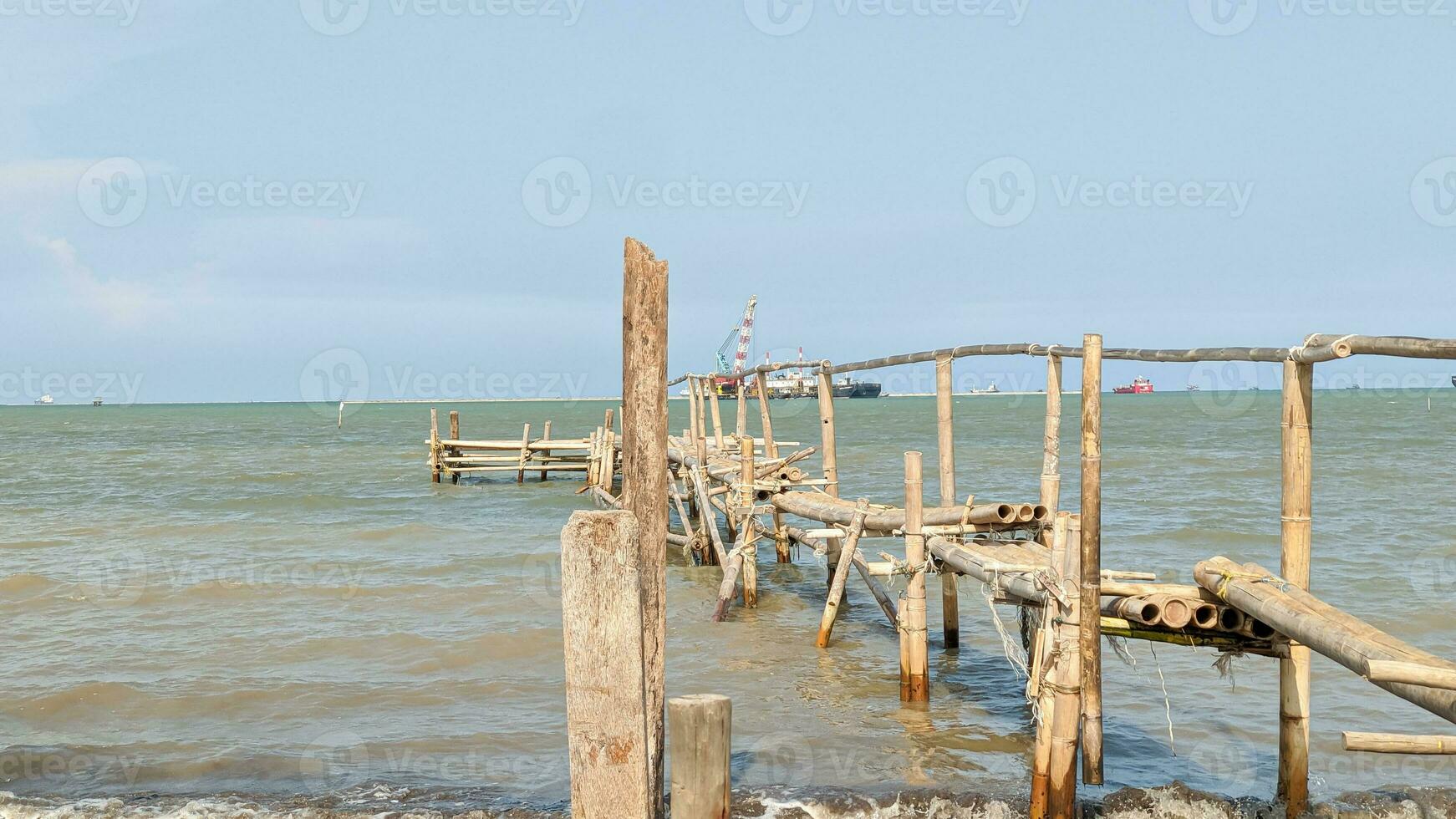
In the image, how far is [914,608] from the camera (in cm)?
812

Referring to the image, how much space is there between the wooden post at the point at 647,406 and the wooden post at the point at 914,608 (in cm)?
346

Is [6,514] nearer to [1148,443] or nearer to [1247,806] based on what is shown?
[1247,806]

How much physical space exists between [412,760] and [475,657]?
9.92 ft

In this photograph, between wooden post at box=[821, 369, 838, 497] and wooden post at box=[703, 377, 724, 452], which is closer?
wooden post at box=[821, 369, 838, 497]

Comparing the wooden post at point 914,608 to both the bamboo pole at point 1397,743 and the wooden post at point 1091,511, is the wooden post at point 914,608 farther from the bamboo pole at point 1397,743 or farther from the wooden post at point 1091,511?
the bamboo pole at point 1397,743

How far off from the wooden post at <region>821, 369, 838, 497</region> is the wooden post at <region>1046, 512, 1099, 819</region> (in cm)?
601

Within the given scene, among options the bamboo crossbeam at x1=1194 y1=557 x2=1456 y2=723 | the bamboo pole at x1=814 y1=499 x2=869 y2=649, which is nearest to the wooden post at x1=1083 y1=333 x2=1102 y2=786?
the bamboo crossbeam at x1=1194 y1=557 x2=1456 y2=723

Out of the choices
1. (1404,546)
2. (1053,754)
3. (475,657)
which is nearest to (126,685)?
(475,657)

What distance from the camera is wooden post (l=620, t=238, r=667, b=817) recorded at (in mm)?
4688

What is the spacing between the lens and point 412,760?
7.67 meters

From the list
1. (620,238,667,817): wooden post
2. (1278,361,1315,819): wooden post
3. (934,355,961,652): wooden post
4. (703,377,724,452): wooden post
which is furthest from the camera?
(703,377,724,452): wooden post

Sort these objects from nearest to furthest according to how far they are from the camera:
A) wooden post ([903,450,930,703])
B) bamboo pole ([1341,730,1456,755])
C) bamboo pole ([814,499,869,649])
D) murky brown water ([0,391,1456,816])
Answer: bamboo pole ([1341,730,1456,755])
murky brown water ([0,391,1456,816])
wooden post ([903,450,930,703])
bamboo pole ([814,499,869,649])

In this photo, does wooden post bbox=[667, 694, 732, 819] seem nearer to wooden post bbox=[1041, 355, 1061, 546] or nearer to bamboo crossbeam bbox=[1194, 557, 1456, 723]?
bamboo crossbeam bbox=[1194, 557, 1456, 723]

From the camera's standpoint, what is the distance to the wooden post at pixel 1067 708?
551 cm
